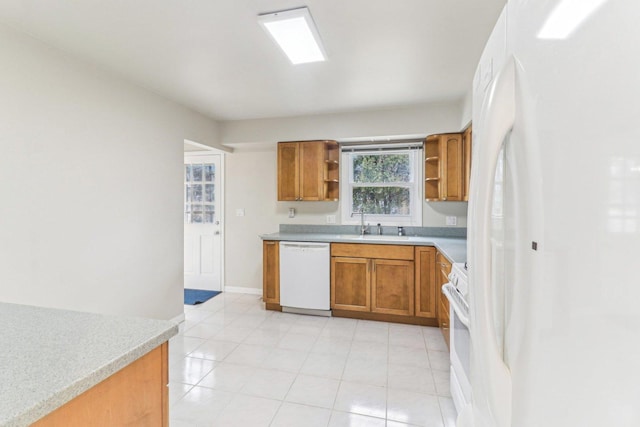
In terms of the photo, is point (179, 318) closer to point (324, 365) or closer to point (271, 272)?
point (271, 272)

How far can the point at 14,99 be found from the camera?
1.91m

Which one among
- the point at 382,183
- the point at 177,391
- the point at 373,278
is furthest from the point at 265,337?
the point at 382,183

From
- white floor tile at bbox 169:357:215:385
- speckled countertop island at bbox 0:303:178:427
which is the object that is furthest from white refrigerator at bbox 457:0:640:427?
white floor tile at bbox 169:357:215:385

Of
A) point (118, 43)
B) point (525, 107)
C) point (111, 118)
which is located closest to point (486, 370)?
point (525, 107)

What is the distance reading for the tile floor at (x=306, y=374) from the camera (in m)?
1.94

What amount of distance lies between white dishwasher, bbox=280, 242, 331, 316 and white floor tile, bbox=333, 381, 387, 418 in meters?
1.34

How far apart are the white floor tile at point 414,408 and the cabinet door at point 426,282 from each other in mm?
1203

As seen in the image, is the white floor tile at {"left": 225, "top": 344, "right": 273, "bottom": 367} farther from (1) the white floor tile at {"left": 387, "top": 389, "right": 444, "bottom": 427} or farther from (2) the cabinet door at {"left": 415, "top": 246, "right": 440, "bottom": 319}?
(2) the cabinet door at {"left": 415, "top": 246, "right": 440, "bottom": 319}

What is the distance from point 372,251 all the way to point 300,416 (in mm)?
1863

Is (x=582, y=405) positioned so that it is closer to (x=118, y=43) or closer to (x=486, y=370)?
(x=486, y=370)

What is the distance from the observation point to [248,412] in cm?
197

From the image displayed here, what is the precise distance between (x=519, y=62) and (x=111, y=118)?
2960mm

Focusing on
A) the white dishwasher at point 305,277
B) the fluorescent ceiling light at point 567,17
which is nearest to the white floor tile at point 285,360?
the white dishwasher at point 305,277

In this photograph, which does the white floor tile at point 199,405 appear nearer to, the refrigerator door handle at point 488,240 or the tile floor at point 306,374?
the tile floor at point 306,374
